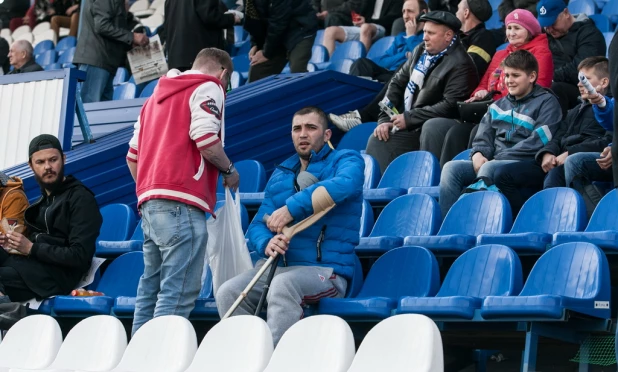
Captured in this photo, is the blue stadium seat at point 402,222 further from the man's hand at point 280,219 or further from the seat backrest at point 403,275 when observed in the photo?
the man's hand at point 280,219

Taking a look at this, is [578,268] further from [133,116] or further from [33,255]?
[133,116]

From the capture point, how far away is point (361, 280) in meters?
5.85

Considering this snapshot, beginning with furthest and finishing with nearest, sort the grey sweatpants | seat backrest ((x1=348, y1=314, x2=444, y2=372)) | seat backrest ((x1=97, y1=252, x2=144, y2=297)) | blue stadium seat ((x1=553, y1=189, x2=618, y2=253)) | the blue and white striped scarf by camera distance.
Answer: the blue and white striped scarf → seat backrest ((x1=97, y1=252, x2=144, y2=297)) → blue stadium seat ((x1=553, y1=189, x2=618, y2=253)) → the grey sweatpants → seat backrest ((x1=348, y1=314, x2=444, y2=372))

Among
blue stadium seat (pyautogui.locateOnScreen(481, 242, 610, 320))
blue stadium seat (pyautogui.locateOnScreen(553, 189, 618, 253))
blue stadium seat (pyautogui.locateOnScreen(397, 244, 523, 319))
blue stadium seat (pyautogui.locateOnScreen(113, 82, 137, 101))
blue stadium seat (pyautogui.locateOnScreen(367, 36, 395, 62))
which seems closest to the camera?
blue stadium seat (pyautogui.locateOnScreen(481, 242, 610, 320))

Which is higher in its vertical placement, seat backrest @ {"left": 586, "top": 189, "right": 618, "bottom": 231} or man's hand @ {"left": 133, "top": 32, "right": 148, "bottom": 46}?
seat backrest @ {"left": 586, "top": 189, "right": 618, "bottom": 231}

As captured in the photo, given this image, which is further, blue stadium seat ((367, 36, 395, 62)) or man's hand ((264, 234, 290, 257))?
blue stadium seat ((367, 36, 395, 62))

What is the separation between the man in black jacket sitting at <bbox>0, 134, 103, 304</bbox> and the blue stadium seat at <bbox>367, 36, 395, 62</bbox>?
4.21m

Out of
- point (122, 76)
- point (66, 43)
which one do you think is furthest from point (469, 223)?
point (66, 43)

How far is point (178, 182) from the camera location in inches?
214

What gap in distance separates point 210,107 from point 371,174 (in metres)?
1.89

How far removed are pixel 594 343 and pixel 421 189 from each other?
1923mm

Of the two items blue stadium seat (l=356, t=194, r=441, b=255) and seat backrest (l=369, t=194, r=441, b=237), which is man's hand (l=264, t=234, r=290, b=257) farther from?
seat backrest (l=369, t=194, r=441, b=237)

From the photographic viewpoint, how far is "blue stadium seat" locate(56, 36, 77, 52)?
13.2 meters

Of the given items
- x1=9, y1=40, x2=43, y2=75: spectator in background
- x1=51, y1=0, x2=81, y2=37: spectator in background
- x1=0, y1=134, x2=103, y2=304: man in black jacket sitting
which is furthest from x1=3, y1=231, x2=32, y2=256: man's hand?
x1=51, y1=0, x2=81, y2=37: spectator in background
